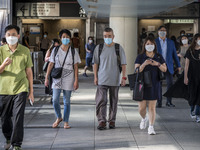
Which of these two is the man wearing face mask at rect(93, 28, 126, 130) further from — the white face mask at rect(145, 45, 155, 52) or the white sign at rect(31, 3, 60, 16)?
the white sign at rect(31, 3, 60, 16)

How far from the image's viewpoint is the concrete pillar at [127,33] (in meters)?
16.2

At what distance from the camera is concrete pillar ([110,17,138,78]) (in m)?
16.2

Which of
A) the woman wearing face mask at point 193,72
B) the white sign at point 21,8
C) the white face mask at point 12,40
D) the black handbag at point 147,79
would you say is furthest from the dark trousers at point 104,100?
the white sign at point 21,8

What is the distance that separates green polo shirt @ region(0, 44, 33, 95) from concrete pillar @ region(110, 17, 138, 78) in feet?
32.9

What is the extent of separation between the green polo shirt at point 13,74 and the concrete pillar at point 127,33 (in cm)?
1004

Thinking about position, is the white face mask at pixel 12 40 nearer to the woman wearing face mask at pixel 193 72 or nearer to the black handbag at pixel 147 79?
the black handbag at pixel 147 79

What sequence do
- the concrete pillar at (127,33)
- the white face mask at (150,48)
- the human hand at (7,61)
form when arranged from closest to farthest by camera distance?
the human hand at (7,61), the white face mask at (150,48), the concrete pillar at (127,33)

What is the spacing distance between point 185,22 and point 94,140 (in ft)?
74.3

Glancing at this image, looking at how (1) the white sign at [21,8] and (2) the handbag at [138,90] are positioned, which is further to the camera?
(1) the white sign at [21,8]

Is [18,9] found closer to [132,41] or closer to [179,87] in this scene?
[132,41]

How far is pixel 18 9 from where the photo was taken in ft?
80.8

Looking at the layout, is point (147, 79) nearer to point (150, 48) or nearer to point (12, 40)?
point (150, 48)

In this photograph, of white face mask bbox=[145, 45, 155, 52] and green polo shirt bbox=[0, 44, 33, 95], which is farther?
white face mask bbox=[145, 45, 155, 52]

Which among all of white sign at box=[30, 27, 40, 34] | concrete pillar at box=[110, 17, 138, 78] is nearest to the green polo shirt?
concrete pillar at box=[110, 17, 138, 78]
